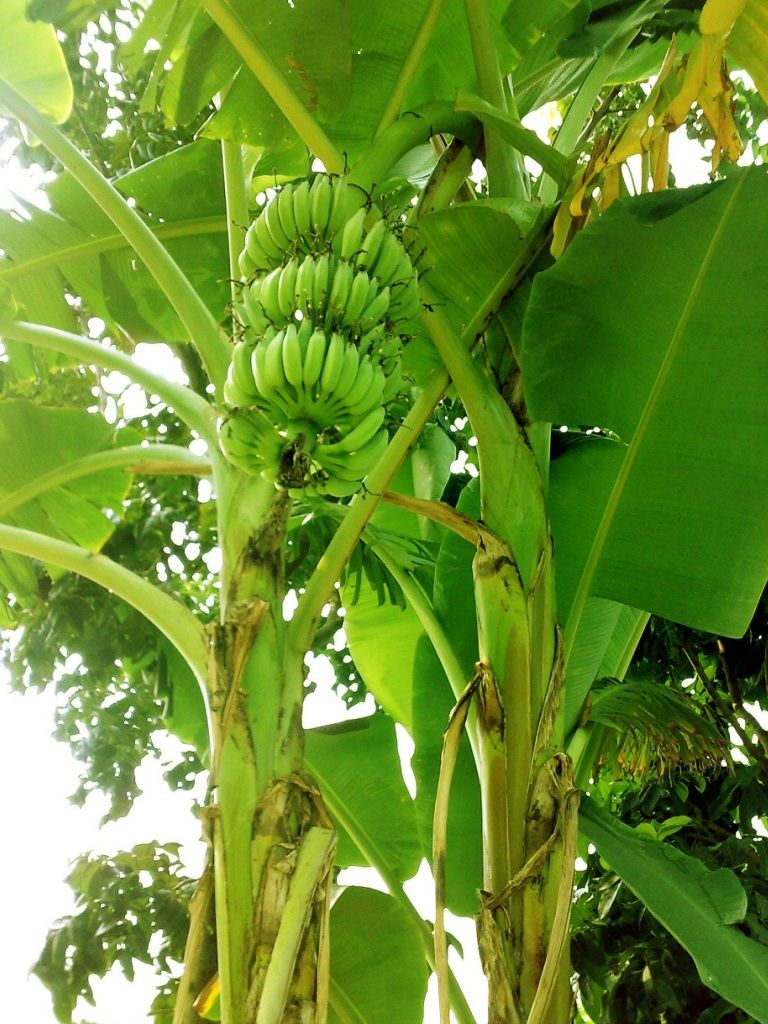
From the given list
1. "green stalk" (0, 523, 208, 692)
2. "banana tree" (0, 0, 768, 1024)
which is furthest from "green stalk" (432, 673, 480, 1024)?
"green stalk" (0, 523, 208, 692)

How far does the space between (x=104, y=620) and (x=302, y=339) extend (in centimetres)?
122

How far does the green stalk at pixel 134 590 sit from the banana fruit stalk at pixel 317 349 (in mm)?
234

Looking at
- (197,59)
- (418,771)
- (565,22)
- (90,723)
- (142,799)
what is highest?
(197,59)

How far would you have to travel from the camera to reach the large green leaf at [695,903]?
3.06 feet

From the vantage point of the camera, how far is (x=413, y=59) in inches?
50.4

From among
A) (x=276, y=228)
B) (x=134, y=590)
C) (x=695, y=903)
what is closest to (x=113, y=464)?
(x=134, y=590)

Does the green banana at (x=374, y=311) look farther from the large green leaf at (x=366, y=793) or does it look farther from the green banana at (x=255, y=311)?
the large green leaf at (x=366, y=793)

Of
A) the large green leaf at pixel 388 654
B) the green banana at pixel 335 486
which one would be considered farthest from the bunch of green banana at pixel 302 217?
the large green leaf at pixel 388 654

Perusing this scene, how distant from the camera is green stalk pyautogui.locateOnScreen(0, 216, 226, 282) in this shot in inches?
59.4

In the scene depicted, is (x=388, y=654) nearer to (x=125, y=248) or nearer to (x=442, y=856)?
(x=442, y=856)

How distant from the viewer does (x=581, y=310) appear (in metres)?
1.13

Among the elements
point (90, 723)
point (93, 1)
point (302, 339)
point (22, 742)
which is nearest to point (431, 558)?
point (302, 339)

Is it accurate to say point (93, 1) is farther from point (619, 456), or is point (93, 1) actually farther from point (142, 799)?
point (142, 799)

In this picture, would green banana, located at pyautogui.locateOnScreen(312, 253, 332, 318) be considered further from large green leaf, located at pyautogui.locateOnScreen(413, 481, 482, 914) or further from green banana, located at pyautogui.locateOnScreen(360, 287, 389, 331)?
large green leaf, located at pyautogui.locateOnScreen(413, 481, 482, 914)
